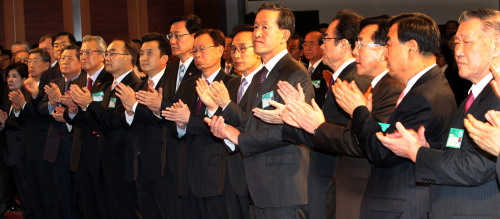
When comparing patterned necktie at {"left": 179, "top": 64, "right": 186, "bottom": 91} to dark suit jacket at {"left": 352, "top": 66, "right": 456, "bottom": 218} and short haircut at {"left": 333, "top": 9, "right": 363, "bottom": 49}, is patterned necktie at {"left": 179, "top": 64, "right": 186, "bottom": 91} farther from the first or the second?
dark suit jacket at {"left": 352, "top": 66, "right": 456, "bottom": 218}

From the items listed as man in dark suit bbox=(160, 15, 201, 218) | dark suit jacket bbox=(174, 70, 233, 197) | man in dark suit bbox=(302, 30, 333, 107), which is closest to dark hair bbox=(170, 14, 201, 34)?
man in dark suit bbox=(160, 15, 201, 218)

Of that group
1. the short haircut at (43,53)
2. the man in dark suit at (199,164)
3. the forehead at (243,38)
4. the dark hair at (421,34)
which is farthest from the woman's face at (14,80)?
the dark hair at (421,34)

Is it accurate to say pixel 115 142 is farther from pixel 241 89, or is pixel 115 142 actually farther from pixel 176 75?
pixel 241 89

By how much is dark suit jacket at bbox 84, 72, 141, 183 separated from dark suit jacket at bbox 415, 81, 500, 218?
9.88 ft

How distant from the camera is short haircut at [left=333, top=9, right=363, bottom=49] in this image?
368 cm

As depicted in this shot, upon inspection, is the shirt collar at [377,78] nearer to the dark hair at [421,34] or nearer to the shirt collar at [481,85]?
the dark hair at [421,34]

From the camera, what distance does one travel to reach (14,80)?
6508 millimetres

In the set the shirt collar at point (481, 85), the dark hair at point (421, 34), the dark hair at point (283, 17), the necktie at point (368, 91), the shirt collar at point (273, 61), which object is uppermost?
the dark hair at point (283, 17)

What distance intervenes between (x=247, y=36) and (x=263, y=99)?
1002 mm

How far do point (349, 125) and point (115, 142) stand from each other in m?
2.57

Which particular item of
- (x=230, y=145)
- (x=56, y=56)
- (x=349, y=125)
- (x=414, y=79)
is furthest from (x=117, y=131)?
(x=414, y=79)

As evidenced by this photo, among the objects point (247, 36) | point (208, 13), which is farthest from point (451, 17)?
point (247, 36)

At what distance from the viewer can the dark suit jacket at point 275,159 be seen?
3.35 meters

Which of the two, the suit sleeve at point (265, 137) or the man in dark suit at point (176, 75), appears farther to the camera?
the man in dark suit at point (176, 75)
